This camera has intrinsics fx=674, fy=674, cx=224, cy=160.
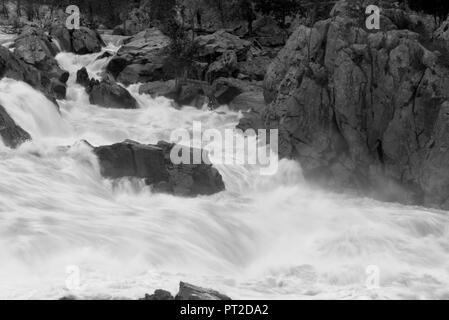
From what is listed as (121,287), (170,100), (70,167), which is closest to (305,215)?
(70,167)

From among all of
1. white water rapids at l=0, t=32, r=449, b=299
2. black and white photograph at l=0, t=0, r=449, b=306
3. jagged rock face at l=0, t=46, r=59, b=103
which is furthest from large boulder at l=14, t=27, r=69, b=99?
white water rapids at l=0, t=32, r=449, b=299

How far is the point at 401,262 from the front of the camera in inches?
771

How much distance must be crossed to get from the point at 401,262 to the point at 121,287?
346 inches

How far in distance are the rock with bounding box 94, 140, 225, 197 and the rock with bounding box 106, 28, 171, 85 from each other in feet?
63.9

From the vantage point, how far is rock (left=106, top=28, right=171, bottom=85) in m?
44.1

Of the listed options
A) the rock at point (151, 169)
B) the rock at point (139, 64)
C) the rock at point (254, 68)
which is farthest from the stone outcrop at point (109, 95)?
the rock at point (151, 169)

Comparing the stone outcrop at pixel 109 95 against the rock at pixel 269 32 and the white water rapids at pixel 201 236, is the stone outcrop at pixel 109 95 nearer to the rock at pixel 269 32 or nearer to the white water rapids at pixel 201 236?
the white water rapids at pixel 201 236

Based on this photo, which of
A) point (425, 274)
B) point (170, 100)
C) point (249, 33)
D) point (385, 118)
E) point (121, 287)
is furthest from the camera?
point (249, 33)

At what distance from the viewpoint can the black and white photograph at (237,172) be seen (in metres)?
16.6

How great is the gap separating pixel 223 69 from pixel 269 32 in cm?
1221

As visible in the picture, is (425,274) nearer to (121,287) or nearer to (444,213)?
(444,213)

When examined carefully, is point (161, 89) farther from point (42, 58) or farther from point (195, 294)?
point (195, 294)

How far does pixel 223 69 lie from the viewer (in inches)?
1752

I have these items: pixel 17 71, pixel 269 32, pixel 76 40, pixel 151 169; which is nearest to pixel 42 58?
pixel 76 40
